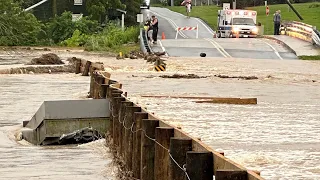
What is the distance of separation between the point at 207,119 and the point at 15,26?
4176 centimetres

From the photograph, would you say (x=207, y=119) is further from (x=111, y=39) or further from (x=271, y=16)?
(x=271, y=16)

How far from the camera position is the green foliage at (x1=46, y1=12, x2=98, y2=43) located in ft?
214

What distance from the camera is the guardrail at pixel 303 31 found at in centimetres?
5227

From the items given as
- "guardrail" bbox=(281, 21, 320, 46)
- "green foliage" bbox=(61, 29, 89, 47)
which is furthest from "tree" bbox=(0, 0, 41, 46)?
"guardrail" bbox=(281, 21, 320, 46)

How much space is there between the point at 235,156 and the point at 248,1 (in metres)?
101

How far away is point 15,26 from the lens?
57.0 m

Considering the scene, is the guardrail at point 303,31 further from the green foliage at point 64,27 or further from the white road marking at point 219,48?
the green foliage at point 64,27

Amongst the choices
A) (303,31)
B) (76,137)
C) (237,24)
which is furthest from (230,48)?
(76,137)

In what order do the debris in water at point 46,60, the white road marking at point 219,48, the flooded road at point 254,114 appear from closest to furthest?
1. the flooded road at point 254,114
2. the debris in water at point 46,60
3. the white road marking at point 219,48

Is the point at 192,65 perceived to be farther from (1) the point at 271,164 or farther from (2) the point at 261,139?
(1) the point at 271,164

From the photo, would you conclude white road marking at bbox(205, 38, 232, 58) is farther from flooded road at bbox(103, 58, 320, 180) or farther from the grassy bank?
the grassy bank

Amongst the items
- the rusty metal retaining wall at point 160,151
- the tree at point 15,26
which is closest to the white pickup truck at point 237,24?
the tree at point 15,26

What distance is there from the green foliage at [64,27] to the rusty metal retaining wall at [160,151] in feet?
164

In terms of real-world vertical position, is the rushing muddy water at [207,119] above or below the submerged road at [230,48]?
above
